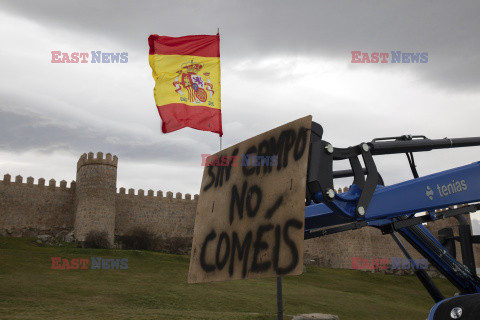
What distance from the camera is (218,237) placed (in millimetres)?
4824

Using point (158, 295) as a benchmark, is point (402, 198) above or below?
above

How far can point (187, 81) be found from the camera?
12.1 meters

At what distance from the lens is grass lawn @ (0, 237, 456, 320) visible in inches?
569

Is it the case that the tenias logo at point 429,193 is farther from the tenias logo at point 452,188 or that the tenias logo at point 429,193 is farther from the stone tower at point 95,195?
the stone tower at point 95,195

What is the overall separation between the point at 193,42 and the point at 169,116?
2562 millimetres

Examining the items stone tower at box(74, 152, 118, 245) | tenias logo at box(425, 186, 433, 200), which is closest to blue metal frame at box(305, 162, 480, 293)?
tenias logo at box(425, 186, 433, 200)

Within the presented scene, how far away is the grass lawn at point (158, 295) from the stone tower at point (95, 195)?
7414 millimetres

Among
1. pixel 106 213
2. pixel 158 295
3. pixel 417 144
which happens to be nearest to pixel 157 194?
pixel 106 213

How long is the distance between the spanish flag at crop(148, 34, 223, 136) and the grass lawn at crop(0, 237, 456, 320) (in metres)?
5.35

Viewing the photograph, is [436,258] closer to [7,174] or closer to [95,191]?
[95,191]

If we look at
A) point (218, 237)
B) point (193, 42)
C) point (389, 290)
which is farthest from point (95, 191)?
point (218, 237)

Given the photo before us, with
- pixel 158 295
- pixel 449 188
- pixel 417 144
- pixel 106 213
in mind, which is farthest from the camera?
pixel 106 213

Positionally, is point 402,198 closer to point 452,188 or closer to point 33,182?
point 452,188

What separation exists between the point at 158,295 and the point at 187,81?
10.4 m
